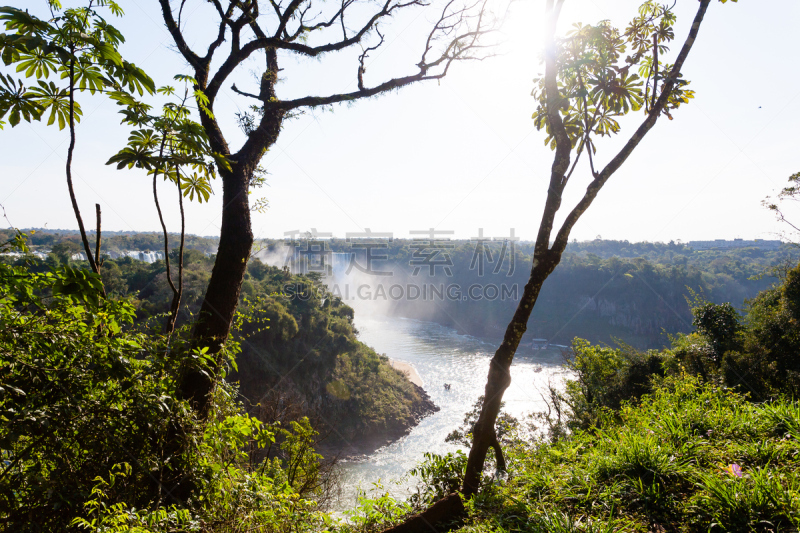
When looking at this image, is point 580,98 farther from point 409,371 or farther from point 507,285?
point 507,285

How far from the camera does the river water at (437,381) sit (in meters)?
19.5

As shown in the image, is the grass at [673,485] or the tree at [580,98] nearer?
the grass at [673,485]

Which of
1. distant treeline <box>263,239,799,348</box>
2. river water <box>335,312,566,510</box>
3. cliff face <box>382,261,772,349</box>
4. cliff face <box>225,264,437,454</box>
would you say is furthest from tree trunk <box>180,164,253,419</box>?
cliff face <box>382,261,772,349</box>

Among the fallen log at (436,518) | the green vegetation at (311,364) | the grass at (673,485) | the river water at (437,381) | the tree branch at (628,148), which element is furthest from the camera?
the green vegetation at (311,364)

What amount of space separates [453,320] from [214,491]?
5417 centimetres

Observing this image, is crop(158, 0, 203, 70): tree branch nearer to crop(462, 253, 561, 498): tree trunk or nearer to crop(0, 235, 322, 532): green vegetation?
crop(0, 235, 322, 532): green vegetation

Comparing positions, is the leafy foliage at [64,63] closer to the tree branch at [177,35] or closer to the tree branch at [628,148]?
the tree branch at [177,35]

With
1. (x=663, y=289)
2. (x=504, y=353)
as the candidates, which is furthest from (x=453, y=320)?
(x=504, y=353)

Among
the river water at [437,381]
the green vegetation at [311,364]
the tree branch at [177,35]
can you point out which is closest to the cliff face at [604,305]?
the river water at [437,381]

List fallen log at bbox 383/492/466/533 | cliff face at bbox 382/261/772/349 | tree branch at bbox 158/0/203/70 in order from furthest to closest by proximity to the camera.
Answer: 1. cliff face at bbox 382/261/772/349
2. tree branch at bbox 158/0/203/70
3. fallen log at bbox 383/492/466/533

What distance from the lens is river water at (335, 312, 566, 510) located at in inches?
767

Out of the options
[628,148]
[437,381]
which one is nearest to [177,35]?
[628,148]

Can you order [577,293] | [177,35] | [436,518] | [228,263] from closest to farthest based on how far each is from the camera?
1. [228,263]
2. [436,518]
3. [177,35]
4. [577,293]

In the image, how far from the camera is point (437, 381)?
104ft
